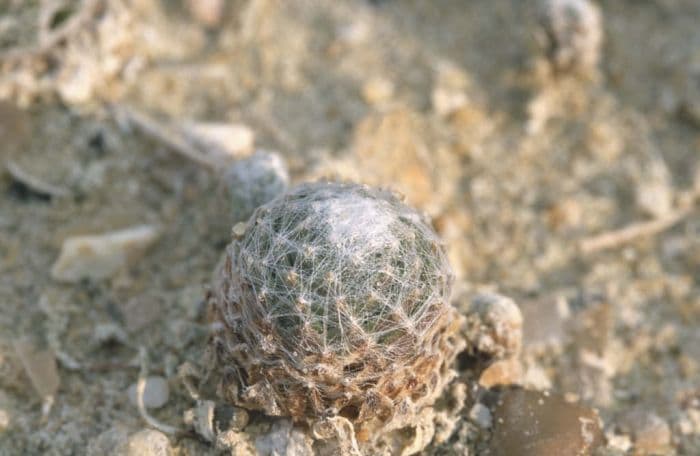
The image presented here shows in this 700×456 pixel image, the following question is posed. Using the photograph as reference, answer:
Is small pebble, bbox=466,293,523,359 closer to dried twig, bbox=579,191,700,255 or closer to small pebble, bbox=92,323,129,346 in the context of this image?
dried twig, bbox=579,191,700,255

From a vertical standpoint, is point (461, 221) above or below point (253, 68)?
below

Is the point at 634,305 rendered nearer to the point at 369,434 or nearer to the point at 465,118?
the point at 465,118

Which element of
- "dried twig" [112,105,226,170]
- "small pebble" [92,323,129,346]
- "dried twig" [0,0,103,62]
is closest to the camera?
"small pebble" [92,323,129,346]

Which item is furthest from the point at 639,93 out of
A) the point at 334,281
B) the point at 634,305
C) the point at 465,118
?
the point at 334,281

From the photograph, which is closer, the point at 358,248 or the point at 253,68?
the point at 358,248

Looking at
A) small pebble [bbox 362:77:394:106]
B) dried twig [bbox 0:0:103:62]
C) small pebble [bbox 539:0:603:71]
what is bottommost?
dried twig [bbox 0:0:103:62]

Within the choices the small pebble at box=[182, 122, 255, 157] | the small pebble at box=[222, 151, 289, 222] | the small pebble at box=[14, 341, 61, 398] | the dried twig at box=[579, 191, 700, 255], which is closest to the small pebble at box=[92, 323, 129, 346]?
the small pebble at box=[14, 341, 61, 398]

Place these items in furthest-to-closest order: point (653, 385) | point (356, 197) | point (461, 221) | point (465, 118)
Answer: point (465, 118) → point (461, 221) → point (653, 385) → point (356, 197)
